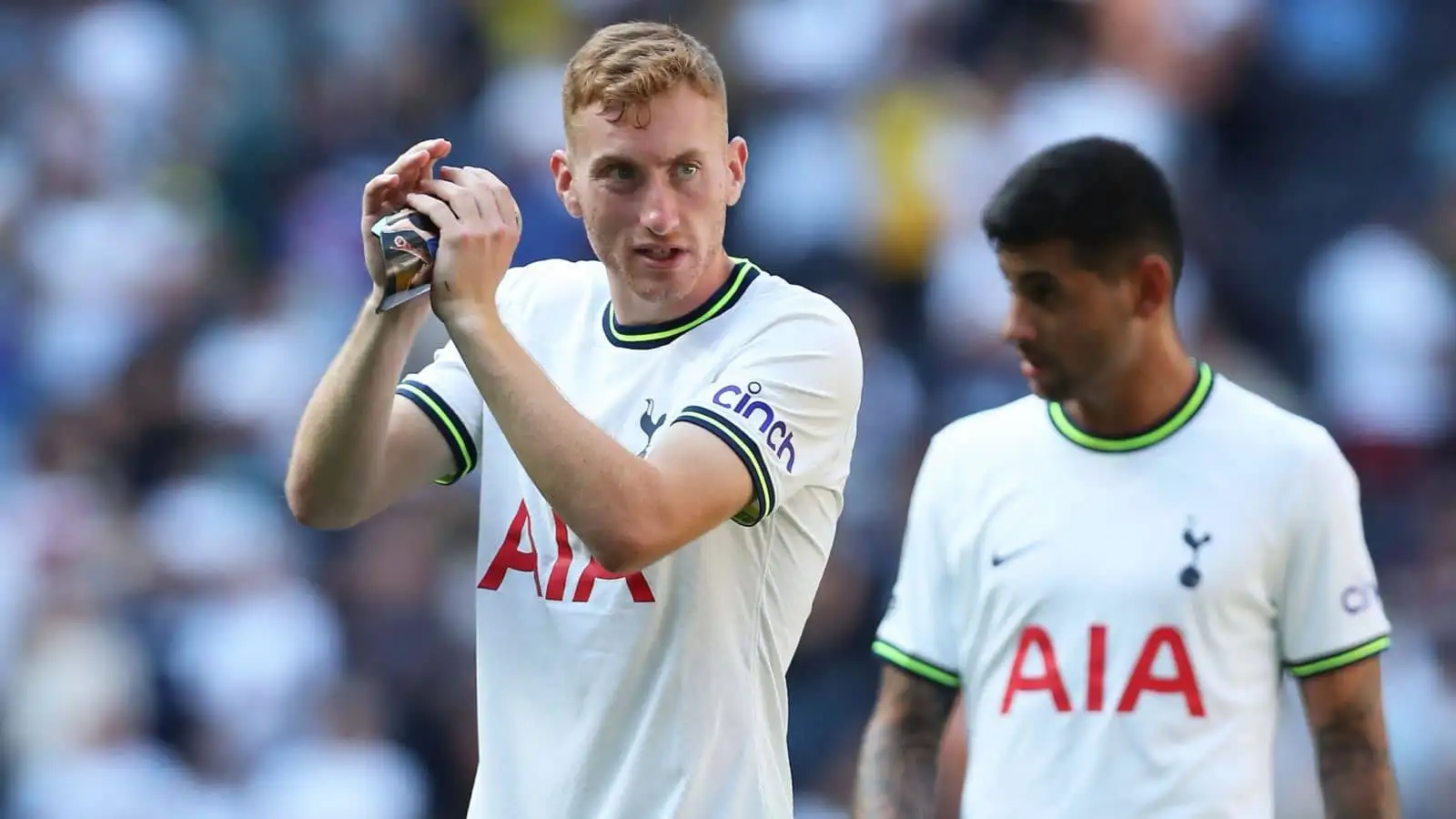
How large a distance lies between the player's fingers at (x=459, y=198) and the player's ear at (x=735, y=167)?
0.51 metres

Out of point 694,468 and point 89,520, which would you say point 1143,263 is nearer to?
point 694,468

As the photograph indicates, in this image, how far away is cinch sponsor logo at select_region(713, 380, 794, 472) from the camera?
143 inches

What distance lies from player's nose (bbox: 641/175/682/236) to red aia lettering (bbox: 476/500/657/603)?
0.51 metres

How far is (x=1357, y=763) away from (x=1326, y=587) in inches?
13.3

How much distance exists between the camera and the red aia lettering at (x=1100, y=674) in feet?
13.9

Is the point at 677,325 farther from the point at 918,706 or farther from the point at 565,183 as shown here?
the point at 918,706

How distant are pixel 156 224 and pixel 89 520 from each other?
212 centimetres

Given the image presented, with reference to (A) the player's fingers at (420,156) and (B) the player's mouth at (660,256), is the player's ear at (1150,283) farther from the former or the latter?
(A) the player's fingers at (420,156)

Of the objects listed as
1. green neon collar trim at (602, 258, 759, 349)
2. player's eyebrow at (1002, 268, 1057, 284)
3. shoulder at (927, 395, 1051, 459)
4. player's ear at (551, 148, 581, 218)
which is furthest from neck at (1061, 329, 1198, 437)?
player's ear at (551, 148, 581, 218)

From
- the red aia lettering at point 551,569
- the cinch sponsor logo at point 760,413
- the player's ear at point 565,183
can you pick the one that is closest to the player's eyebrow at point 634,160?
the player's ear at point 565,183

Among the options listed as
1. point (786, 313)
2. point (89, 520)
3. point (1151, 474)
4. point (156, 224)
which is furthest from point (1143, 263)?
point (156, 224)

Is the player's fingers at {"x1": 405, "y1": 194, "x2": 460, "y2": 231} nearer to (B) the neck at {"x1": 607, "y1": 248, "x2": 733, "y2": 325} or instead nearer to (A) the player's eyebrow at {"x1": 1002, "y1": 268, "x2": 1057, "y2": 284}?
(B) the neck at {"x1": 607, "y1": 248, "x2": 733, "y2": 325}

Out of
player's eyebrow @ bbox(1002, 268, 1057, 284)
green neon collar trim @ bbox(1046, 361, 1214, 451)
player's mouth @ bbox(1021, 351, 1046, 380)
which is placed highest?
player's eyebrow @ bbox(1002, 268, 1057, 284)

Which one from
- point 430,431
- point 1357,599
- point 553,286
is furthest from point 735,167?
point 1357,599
